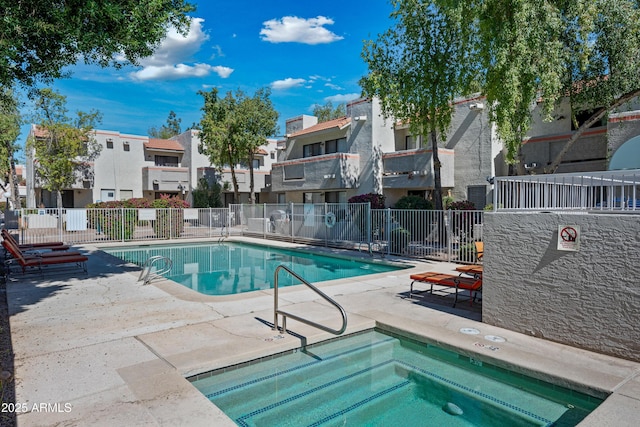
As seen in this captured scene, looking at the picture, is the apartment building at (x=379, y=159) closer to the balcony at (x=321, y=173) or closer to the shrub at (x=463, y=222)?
the balcony at (x=321, y=173)

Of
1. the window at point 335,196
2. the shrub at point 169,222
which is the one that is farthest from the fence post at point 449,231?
the shrub at point 169,222

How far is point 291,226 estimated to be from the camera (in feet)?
75.2

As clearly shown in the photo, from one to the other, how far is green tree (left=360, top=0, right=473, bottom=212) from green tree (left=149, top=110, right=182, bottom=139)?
68566mm

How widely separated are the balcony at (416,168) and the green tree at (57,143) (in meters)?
25.6

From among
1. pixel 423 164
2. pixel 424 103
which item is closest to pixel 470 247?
pixel 424 103

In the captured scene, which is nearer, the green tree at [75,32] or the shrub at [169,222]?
the green tree at [75,32]

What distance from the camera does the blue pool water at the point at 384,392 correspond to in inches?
189

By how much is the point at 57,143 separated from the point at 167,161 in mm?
9643

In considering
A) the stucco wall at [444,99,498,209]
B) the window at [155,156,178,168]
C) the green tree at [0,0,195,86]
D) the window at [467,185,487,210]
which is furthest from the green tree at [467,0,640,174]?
the window at [155,156,178,168]

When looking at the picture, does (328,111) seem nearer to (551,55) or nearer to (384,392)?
(551,55)

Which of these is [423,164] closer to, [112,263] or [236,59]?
[112,263]

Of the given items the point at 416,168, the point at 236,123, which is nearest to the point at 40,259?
the point at 416,168

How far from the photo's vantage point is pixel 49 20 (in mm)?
8945

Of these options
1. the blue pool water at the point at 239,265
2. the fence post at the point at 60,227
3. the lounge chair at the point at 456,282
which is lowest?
the blue pool water at the point at 239,265
